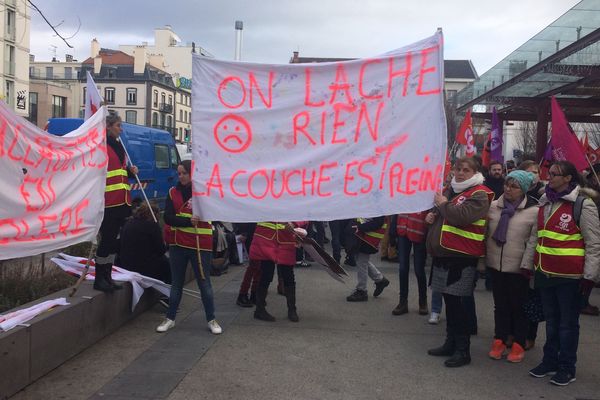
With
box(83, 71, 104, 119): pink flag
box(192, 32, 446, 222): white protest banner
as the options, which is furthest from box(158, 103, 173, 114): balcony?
box(192, 32, 446, 222): white protest banner

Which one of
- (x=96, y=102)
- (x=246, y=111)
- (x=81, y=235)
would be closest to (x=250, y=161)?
(x=246, y=111)

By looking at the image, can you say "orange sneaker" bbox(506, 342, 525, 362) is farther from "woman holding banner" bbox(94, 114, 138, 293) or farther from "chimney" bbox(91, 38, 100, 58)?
"chimney" bbox(91, 38, 100, 58)

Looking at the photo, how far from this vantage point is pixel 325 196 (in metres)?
4.89

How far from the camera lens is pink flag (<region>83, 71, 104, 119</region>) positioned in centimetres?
564

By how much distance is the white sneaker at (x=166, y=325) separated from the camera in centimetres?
583

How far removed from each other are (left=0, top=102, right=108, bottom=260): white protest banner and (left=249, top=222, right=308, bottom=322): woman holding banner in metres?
1.87

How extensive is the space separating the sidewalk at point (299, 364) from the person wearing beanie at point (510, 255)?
26cm

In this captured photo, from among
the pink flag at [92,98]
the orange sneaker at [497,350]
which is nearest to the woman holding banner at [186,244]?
the pink flag at [92,98]

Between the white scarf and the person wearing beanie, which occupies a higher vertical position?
the white scarf

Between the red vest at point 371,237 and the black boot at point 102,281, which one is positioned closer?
the black boot at point 102,281

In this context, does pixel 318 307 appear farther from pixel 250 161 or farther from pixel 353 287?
pixel 250 161

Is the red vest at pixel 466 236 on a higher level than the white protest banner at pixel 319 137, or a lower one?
lower

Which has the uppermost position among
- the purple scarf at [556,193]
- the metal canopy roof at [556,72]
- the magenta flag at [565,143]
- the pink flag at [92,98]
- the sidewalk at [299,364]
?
the metal canopy roof at [556,72]

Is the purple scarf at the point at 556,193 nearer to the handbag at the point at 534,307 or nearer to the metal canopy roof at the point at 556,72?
the handbag at the point at 534,307
